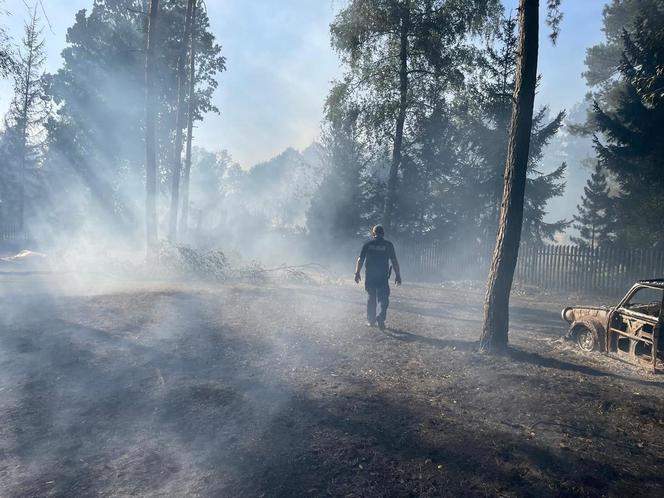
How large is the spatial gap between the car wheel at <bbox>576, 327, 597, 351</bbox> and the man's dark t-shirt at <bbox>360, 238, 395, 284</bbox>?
3.56m

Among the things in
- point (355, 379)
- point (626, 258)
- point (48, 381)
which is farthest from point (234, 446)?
point (626, 258)

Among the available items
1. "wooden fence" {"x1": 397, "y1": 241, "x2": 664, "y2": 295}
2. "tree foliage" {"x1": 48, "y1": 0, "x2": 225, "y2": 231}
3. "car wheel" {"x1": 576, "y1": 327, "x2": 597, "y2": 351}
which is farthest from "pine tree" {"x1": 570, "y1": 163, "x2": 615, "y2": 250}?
"tree foliage" {"x1": 48, "y1": 0, "x2": 225, "y2": 231}

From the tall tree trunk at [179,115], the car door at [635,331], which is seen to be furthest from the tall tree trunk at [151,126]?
the car door at [635,331]

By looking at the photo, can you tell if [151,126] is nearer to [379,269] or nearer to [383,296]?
[379,269]

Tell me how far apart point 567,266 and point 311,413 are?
572 inches

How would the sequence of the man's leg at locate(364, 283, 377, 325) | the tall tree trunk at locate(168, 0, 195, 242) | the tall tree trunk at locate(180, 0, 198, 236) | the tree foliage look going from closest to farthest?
the man's leg at locate(364, 283, 377, 325) < the tall tree trunk at locate(168, 0, 195, 242) < the tall tree trunk at locate(180, 0, 198, 236) < the tree foliage

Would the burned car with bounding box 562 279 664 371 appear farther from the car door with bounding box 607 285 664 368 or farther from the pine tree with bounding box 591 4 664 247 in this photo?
the pine tree with bounding box 591 4 664 247

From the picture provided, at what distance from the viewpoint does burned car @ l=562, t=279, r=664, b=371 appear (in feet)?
21.5

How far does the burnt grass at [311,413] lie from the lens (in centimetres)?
371

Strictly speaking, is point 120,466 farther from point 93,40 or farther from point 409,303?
point 93,40

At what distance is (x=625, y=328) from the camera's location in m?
7.23

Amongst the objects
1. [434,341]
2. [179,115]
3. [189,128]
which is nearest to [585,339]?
[434,341]

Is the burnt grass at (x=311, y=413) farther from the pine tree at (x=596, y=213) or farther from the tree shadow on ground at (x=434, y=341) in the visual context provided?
the pine tree at (x=596, y=213)

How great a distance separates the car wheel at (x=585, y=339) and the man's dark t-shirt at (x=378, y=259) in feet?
11.7
